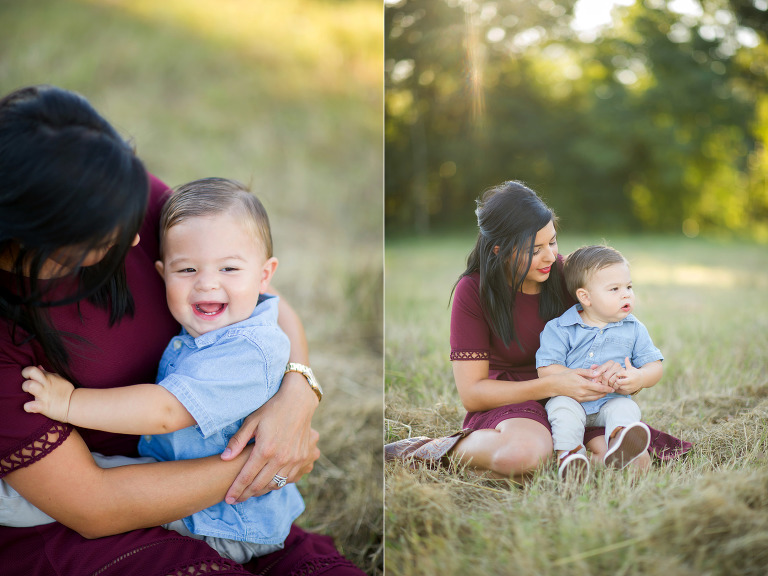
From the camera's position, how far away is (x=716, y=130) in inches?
63.9

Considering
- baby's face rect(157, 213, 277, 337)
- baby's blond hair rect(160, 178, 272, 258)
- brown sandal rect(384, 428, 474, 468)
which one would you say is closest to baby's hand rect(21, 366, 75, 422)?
baby's face rect(157, 213, 277, 337)

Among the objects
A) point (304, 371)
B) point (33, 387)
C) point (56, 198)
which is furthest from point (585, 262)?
point (33, 387)

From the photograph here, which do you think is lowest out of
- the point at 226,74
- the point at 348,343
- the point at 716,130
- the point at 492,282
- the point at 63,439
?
the point at 348,343

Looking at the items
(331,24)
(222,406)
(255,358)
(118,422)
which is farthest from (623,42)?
(331,24)

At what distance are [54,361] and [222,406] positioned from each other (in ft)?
1.19

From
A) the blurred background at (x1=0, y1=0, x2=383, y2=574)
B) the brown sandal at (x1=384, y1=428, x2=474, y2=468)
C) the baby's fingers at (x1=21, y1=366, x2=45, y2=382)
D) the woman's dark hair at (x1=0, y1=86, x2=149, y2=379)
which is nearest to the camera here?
the woman's dark hair at (x1=0, y1=86, x2=149, y2=379)

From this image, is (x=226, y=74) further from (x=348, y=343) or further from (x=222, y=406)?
(x=222, y=406)

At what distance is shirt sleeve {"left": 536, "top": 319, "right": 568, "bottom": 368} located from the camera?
1450 millimetres

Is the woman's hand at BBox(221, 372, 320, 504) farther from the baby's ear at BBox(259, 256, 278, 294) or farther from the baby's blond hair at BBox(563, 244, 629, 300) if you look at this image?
the baby's blond hair at BBox(563, 244, 629, 300)

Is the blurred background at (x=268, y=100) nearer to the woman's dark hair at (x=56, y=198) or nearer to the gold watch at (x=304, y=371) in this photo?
the gold watch at (x=304, y=371)

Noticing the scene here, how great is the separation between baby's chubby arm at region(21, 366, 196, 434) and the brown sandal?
48 centimetres

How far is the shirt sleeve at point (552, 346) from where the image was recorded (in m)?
1.45

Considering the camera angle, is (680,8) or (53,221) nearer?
(53,221)

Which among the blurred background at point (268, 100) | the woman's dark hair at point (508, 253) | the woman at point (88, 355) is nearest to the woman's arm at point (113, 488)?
the woman at point (88, 355)
